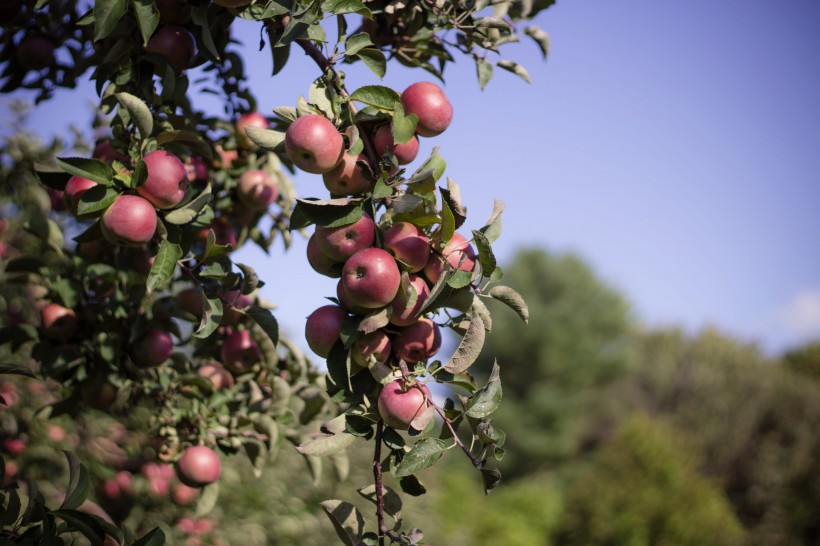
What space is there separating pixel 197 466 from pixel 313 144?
68cm

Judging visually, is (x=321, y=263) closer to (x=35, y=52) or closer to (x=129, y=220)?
(x=129, y=220)

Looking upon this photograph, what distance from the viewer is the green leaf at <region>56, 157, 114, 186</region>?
0.79m

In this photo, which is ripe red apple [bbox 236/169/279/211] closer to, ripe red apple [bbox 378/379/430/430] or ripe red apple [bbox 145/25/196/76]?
ripe red apple [bbox 145/25/196/76]

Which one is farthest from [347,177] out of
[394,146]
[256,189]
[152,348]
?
[152,348]

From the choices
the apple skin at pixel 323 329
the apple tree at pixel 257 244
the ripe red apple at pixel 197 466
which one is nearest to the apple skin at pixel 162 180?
the apple tree at pixel 257 244

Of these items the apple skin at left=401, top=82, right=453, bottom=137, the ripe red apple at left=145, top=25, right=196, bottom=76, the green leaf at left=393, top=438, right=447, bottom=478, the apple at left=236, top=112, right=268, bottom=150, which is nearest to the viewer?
the green leaf at left=393, top=438, right=447, bottom=478

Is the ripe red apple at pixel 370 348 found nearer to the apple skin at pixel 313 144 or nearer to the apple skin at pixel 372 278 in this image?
the apple skin at pixel 372 278

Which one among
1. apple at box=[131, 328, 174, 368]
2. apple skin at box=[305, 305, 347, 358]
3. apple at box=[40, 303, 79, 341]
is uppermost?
apple skin at box=[305, 305, 347, 358]

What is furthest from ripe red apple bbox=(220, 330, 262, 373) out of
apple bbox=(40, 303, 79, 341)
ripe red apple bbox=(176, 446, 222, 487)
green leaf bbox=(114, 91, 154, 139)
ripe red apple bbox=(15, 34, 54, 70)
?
ripe red apple bbox=(15, 34, 54, 70)

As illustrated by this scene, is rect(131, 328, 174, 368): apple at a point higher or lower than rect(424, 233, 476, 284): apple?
lower

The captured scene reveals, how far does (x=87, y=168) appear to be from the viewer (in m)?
0.80

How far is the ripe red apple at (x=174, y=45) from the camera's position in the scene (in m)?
0.93

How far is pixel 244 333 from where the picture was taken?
3.87ft

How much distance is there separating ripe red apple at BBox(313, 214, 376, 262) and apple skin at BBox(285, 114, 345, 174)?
70 millimetres
